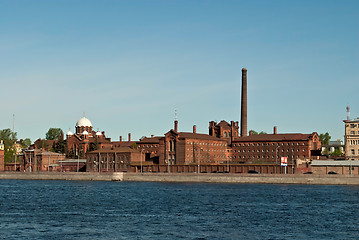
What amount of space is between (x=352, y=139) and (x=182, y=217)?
11164cm

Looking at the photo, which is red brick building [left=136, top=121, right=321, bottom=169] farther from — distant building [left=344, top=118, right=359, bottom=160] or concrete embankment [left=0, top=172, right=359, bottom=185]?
concrete embankment [left=0, top=172, right=359, bottom=185]

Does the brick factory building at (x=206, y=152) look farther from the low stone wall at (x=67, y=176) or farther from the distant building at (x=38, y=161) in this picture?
the low stone wall at (x=67, y=176)

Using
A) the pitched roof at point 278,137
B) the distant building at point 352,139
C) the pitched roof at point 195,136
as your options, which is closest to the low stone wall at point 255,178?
the pitched roof at point 195,136

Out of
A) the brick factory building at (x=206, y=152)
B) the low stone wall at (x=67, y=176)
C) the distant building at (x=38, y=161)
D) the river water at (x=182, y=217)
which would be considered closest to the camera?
the river water at (x=182, y=217)

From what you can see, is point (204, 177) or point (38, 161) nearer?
point (204, 177)

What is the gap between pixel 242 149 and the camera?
183750 millimetres

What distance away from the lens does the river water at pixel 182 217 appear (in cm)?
4755

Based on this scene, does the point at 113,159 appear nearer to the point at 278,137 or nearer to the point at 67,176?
the point at 67,176

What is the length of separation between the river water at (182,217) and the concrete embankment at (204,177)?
34680 millimetres

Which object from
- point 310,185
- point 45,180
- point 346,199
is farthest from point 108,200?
point 45,180

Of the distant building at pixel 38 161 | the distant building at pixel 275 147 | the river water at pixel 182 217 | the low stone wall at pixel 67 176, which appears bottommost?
the river water at pixel 182 217

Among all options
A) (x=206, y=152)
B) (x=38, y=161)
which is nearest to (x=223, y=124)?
(x=206, y=152)

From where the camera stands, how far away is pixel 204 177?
13112cm

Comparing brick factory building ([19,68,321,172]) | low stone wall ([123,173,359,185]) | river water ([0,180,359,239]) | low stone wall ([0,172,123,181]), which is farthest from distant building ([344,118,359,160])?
river water ([0,180,359,239])
